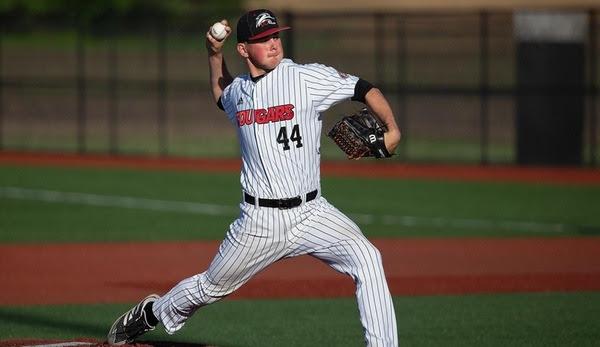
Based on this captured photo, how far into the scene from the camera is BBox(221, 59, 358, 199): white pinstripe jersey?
741cm

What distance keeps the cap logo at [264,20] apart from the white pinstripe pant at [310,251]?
111cm

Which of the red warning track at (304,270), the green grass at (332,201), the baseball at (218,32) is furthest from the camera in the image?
the green grass at (332,201)

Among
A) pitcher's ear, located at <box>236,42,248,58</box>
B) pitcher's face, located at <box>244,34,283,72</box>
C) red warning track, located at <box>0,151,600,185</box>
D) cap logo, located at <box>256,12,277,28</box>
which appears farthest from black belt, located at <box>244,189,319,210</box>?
red warning track, located at <box>0,151,600,185</box>

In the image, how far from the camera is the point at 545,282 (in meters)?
12.3

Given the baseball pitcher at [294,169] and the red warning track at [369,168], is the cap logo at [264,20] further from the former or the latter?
the red warning track at [369,168]

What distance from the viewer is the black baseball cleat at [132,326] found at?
26.3ft

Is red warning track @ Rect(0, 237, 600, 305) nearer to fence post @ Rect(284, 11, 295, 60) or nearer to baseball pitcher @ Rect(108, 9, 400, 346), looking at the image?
baseball pitcher @ Rect(108, 9, 400, 346)

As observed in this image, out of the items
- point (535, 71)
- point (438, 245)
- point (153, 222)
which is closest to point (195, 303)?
point (438, 245)

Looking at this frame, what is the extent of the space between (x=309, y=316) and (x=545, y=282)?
9.76 ft

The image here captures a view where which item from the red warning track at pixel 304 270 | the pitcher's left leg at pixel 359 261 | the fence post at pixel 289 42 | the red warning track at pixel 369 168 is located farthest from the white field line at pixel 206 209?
the pitcher's left leg at pixel 359 261

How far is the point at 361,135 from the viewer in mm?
7359

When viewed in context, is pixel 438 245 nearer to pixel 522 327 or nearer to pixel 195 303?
pixel 522 327

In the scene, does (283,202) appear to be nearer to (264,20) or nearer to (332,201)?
(264,20)

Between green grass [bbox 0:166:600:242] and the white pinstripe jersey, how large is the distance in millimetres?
8363
